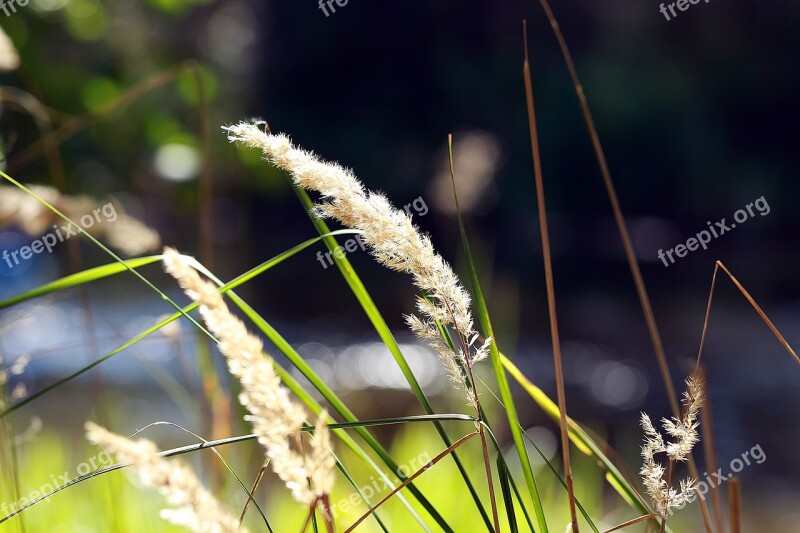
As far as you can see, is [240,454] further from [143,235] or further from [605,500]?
[605,500]

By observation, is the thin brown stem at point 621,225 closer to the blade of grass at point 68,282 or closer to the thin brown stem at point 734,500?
the thin brown stem at point 734,500

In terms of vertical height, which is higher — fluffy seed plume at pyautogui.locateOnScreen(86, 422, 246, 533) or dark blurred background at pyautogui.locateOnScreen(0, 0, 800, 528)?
dark blurred background at pyautogui.locateOnScreen(0, 0, 800, 528)

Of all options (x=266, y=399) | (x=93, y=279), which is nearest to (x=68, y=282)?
(x=93, y=279)

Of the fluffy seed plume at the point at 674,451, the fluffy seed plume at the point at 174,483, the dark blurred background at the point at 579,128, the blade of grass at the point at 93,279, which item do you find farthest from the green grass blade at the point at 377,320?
the dark blurred background at the point at 579,128

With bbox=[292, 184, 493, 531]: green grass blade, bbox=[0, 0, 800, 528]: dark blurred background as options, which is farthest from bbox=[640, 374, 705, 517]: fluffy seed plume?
bbox=[0, 0, 800, 528]: dark blurred background

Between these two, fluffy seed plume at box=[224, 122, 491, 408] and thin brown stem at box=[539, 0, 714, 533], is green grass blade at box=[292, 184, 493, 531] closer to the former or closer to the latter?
fluffy seed plume at box=[224, 122, 491, 408]

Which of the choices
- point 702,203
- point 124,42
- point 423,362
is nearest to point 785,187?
point 702,203
